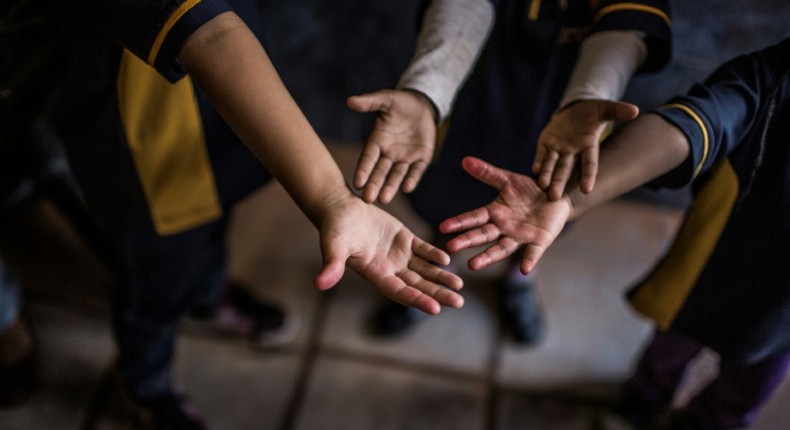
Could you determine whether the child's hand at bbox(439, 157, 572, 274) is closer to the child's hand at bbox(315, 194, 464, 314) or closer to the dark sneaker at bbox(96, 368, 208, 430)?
the child's hand at bbox(315, 194, 464, 314)

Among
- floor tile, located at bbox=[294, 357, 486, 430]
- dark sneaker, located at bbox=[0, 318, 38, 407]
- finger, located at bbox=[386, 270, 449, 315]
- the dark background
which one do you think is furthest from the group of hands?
dark sneaker, located at bbox=[0, 318, 38, 407]

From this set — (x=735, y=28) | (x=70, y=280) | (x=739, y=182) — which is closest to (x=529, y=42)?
(x=739, y=182)

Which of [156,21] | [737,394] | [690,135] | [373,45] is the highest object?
[156,21]

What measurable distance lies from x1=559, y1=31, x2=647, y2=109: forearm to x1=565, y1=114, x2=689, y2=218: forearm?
5cm

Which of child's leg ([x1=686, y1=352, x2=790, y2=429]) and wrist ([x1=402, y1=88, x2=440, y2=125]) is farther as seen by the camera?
child's leg ([x1=686, y1=352, x2=790, y2=429])

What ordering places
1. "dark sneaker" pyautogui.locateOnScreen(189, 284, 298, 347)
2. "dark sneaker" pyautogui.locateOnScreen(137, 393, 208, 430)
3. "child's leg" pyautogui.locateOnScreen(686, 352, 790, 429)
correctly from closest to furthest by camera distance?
"child's leg" pyautogui.locateOnScreen(686, 352, 790, 429), "dark sneaker" pyautogui.locateOnScreen(137, 393, 208, 430), "dark sneaker" pyautogui.locateOnScreen(189, 284, 298, 347)

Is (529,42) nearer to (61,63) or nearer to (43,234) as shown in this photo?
(61,63)

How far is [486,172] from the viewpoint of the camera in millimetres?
804

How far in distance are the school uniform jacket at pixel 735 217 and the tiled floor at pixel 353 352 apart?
444mm

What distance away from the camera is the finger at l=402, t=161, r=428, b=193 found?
0.80 meters

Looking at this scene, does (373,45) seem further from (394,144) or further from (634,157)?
(634,157)

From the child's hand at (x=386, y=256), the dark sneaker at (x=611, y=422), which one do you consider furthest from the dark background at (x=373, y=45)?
the dark sneaker at (x=611, y=422)

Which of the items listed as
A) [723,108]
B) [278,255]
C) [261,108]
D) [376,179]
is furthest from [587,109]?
[278,255]

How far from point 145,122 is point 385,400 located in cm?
69
